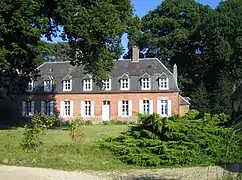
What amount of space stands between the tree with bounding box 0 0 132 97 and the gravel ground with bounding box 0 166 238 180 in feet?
46.9

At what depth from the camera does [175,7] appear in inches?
2621

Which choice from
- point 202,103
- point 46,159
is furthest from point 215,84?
point 46,159

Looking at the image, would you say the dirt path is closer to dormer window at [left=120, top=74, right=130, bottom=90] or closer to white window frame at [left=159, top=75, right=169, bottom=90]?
white window frame at [left=159, top=75, right=169, bottom=90]

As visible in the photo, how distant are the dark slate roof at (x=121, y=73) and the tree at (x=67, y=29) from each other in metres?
20.4

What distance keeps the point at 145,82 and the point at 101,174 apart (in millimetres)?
39951

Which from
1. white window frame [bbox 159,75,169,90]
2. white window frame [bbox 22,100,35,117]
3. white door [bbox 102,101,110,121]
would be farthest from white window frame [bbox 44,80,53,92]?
white window frame [bbox 159,75,169,90]

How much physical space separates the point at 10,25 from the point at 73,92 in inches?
1129

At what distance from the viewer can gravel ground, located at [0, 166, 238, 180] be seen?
11.1 metres

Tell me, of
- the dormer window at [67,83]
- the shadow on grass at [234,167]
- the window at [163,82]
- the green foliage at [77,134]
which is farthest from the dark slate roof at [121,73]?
the shadow on grass at [234,167]

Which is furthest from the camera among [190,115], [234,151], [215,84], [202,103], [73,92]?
[215,84]

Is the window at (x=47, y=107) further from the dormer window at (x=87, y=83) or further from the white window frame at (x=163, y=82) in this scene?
the white window frame at (x=163, y=82)

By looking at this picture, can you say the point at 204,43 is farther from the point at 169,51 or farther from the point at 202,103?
the point at 202,103

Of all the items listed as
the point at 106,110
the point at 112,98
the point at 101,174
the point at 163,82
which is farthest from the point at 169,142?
the point at 106,110

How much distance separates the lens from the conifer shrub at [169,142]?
14.7m
